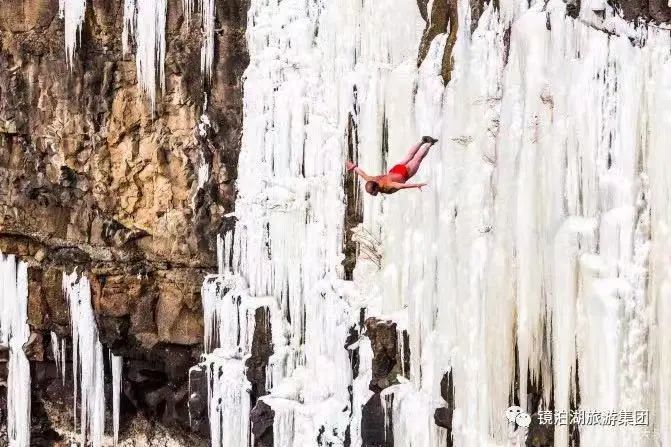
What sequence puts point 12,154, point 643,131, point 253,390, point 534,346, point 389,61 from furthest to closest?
point 12,154 → point 253,390 → point 389,61 → point 534,346 → point 643,131

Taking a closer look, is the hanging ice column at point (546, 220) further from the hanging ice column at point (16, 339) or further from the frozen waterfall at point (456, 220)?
the hanging ice column at point (16, 339)

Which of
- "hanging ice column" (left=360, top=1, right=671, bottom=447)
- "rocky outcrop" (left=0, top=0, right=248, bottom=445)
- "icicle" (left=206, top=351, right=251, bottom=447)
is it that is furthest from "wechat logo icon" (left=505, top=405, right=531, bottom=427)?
"rocky outcrop" (left=0, top=0, right=248, bottom=445)

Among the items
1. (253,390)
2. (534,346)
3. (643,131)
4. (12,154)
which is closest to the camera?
(643,131)

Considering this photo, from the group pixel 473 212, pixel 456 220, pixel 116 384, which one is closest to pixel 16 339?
pixel 116 384

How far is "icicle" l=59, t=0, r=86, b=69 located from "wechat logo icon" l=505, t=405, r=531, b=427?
4.35 m

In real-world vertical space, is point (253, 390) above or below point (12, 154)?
below

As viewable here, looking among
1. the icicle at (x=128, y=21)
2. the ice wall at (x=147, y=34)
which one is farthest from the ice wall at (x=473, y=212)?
the icicle at (x=128, y=21)

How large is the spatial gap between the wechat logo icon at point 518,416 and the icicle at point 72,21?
4.35 m

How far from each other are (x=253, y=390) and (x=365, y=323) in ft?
3.85

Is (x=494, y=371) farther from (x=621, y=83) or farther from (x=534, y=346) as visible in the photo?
(x=621, y=83)

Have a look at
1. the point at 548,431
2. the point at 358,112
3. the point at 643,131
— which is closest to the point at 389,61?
the point at 358,112

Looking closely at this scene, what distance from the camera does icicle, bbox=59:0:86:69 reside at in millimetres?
5629

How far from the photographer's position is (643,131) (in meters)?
3.53

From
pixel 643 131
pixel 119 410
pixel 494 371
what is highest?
pixel 643 131
